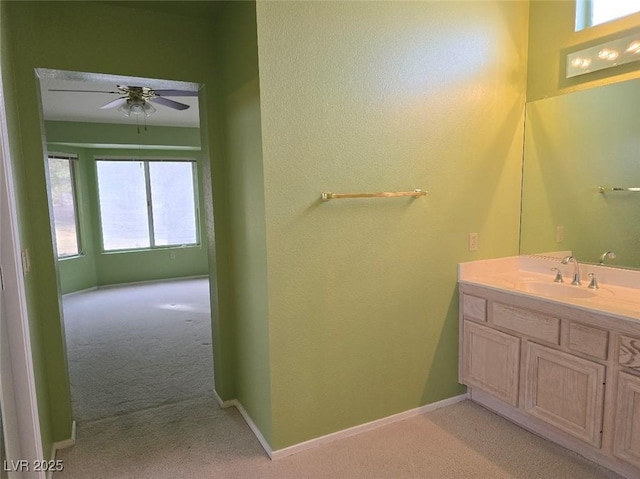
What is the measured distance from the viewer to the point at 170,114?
221 inches

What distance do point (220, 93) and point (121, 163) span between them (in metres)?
4.96

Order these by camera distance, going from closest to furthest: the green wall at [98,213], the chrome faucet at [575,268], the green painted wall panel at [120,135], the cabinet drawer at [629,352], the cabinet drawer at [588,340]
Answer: the cabinet drawer at [629,352], the cabinet drawer at [588,340], the chrome faucet at [575,268], the green painted wall panel at [120,135], the green wall at [98,213]

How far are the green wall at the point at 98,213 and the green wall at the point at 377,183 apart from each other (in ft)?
14.5

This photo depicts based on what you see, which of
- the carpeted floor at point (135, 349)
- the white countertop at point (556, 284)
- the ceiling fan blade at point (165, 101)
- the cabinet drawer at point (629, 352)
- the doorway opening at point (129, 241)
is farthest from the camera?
the ceiling fan blade at point (165, 101)

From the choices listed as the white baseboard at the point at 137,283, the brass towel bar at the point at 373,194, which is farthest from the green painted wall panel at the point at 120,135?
the brass towel bar at the point at 373,194

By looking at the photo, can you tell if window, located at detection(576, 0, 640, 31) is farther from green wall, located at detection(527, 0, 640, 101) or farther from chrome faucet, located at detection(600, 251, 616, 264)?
chrome faucet, located at detection(600, 251, 616, 264)

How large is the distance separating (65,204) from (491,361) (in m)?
6.25

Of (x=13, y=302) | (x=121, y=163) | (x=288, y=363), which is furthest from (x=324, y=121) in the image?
(x=121, y=163)

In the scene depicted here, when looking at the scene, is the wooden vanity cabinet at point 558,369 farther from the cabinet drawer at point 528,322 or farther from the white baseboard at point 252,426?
the white baseboard at point 252,426

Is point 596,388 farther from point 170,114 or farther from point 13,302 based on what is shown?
point 170,114

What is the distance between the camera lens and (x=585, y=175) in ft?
8.59

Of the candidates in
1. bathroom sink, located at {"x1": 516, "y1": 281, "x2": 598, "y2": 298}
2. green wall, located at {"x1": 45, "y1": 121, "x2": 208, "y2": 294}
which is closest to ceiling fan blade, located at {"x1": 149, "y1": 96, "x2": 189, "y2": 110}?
green wall, located at {"x1": 45, "y1": 121, "x2": 208, "y2": 294}

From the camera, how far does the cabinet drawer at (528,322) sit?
2176 mm

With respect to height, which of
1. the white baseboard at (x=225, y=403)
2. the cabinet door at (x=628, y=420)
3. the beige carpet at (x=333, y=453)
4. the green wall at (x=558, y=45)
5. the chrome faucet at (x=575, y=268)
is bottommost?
the beige carpet at (x=333, y=453)
